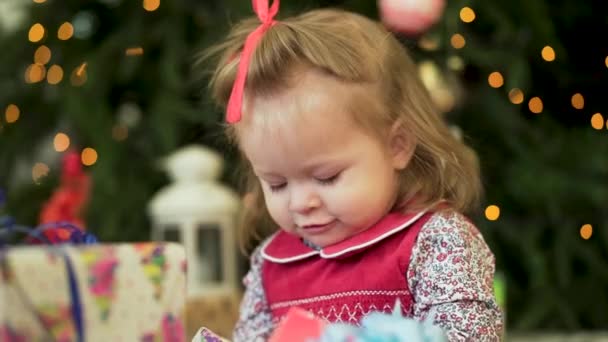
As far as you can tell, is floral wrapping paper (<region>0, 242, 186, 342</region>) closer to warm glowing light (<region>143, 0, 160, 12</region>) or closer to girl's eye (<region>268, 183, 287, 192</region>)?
girl's eye (<region>268, 183, 287, 192</region>)

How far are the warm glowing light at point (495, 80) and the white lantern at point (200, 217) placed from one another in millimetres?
588

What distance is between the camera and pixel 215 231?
7.20 ft

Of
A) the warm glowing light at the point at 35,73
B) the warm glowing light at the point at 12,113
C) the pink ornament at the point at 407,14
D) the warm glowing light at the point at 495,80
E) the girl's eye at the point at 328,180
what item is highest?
the pink ornament at the point at 407,14

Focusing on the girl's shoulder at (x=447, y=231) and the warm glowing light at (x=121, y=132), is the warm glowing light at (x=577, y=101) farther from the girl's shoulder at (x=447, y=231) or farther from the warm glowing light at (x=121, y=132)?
the girl's shoulder at (x=447, y=231)

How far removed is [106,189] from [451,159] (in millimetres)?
1080

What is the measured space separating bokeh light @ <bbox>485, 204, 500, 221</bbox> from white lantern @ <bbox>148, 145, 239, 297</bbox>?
53cm

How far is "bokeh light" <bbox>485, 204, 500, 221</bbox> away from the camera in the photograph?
2133mm

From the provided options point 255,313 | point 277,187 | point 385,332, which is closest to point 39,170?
point 255,313

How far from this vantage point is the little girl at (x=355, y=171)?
1074 mm

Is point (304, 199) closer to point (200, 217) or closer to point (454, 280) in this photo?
point (454, 280)

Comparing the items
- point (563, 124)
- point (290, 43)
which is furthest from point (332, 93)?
point (563, 124)

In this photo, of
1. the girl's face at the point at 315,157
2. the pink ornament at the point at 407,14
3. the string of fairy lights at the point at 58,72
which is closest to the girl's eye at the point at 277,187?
the girl's face at the point at 315,157

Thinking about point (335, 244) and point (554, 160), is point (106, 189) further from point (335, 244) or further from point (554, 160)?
point (335, 244)

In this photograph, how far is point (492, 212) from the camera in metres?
2.13
